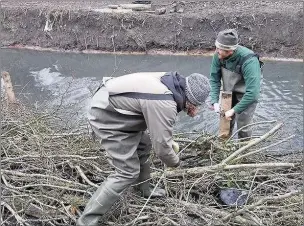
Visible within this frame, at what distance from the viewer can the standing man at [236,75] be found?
14.2ft

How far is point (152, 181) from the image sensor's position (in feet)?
12.9

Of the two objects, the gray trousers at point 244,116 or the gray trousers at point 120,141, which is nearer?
the gray trousers at point 120,141

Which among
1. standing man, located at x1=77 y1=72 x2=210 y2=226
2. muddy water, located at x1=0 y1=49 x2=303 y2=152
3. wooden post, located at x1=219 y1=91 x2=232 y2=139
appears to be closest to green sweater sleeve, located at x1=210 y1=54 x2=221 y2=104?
wooden post, located at x1=219 y1=91 x2=232 y2=139

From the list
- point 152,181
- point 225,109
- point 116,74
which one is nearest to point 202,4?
point 116,74

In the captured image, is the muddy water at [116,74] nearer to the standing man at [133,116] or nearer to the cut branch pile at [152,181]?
the cut branch pile at [152,181]

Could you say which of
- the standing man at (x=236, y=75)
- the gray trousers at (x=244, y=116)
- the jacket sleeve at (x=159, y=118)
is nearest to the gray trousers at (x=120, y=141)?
the jacket sleeve at (x=159, y=118)

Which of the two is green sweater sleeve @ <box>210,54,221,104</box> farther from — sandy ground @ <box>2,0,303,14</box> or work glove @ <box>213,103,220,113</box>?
sandy ground @ <box>2,0,303,14</box>

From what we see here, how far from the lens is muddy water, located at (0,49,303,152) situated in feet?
24.9

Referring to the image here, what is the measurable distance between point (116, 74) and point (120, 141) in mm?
8329

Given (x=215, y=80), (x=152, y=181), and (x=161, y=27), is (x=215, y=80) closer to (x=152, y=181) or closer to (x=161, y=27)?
(x=152, y=181)

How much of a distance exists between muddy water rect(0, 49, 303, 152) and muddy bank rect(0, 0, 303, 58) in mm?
699

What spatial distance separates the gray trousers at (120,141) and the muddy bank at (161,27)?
11568 mm

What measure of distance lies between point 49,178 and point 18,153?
2.27 feet

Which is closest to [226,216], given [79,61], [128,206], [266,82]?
[128,206]
